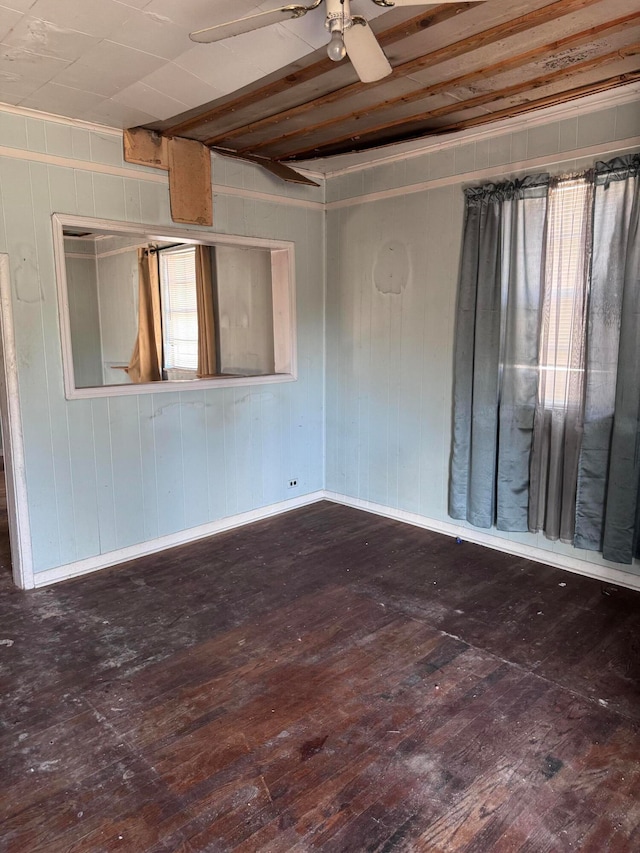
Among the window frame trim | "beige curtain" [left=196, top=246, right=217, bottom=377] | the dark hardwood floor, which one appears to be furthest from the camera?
"beige curtain" [left=196, top=246, right=217, bottom=377]

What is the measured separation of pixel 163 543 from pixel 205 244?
2.29 metres

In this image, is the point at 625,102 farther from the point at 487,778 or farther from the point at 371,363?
the point at 487,778

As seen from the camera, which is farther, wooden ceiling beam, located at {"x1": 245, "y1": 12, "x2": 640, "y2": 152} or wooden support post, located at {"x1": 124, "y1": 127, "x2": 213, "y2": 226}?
wooden support post, located at {"x1": 124, "y1": 127, "x2": 213, "y2": 226}

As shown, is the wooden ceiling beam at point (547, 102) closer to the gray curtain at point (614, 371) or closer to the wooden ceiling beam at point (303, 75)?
the gray curtain at point (614, 371)

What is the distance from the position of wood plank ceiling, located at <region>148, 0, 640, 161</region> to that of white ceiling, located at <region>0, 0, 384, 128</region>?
0.27 metres

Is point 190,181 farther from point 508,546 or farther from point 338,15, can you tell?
point 508,546

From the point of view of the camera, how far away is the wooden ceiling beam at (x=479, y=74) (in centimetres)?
265

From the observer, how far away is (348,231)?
5000 mm

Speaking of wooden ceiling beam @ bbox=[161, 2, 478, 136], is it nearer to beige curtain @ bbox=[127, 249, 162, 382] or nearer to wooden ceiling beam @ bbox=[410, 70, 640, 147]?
wooden ceiling beam @ bbox=[410, 70, 640, 147]

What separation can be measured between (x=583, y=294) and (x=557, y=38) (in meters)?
1.42

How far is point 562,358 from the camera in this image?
371cm

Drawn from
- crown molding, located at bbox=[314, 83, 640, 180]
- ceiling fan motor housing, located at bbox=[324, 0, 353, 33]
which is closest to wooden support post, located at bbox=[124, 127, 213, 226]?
crown molding, located at bbox=[314, 83, 640, 180]

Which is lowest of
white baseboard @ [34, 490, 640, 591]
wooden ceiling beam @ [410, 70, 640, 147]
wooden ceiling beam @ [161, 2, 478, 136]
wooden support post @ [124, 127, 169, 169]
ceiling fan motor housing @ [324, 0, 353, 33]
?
white baseboard @ [34, 490, 640, 591]

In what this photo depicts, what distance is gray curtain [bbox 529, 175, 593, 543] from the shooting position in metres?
3.56
